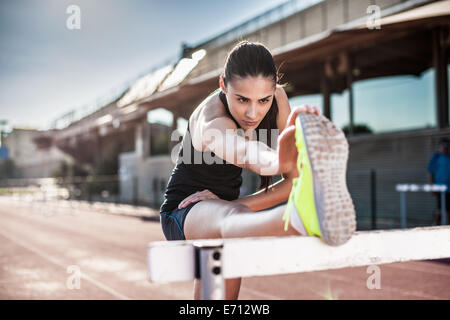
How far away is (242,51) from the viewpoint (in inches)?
67.6

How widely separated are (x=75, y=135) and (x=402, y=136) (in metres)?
27.9

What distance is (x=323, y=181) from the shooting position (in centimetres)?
121

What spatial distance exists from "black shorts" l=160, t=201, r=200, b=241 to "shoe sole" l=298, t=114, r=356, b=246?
742mm

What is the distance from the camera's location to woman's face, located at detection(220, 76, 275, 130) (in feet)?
5.46

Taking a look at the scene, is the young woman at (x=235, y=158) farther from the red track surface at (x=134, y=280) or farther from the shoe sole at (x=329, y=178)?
the red track surface at (x=134, y=280)

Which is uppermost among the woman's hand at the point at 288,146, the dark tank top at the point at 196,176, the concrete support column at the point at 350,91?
the concrete support column at the point at 350,91

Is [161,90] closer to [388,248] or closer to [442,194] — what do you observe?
[442,194]

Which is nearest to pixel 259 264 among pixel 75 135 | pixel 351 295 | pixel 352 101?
pixel 351 295

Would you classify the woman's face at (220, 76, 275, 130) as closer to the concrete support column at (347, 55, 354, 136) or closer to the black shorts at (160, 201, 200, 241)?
the black shorts at (160, 201, 200, 241)

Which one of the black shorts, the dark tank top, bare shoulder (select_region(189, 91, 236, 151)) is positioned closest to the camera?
bare shoulder (select_region(189, 91, 236, 151))

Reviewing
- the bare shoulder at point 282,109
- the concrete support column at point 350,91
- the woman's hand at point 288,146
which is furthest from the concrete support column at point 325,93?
the woman's hand at point 288,146

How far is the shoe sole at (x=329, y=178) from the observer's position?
3.82ft

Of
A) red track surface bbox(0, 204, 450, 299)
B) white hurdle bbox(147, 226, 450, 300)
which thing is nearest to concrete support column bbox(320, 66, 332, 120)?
red track surface bbox(0, 204, 450, 299)

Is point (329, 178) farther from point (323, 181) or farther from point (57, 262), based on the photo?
point (57, 262)
